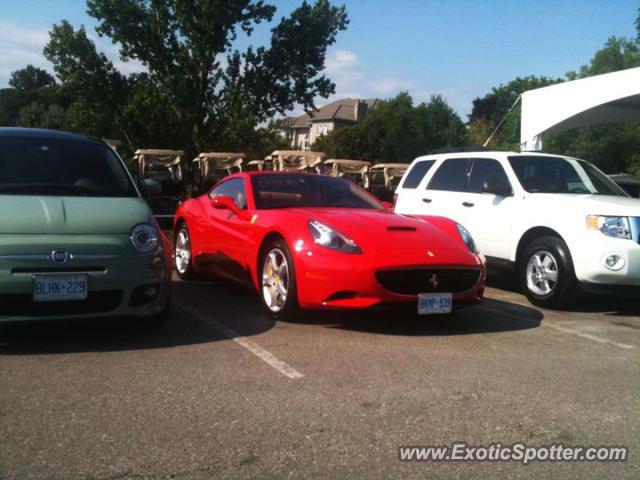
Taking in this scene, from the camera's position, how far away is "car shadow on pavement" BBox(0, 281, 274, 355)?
4.56 metres

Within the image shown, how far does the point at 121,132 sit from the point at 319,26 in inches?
409

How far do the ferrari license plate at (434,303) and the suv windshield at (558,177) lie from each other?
273 centimetres

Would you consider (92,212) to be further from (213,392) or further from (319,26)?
(319,26)

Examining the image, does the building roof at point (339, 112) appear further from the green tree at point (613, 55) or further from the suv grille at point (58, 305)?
the suv grille at point (58, 305)

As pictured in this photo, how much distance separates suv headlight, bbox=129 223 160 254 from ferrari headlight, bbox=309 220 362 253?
1276mm

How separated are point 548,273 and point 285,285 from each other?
9.47ft

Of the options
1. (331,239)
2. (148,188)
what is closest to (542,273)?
(331,239)

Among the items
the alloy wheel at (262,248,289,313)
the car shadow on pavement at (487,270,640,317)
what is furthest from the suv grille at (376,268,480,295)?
the car shadow on pavement at (487,270,640,317)

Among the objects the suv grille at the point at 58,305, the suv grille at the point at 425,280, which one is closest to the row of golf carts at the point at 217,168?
the suv grille at the point at 425,280

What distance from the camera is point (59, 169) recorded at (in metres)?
5.37

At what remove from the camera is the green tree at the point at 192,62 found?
28.3 meters

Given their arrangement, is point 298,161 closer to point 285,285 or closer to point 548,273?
point 548,273

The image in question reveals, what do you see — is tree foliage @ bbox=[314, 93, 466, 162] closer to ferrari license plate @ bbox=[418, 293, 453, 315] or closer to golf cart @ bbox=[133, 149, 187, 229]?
golf cart @ bbox=[133, 149, 187, 229]

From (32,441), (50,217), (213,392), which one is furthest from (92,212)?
(32,441)
